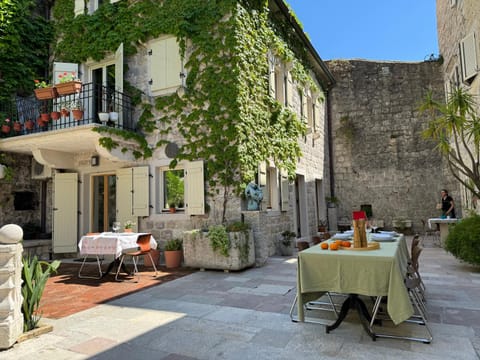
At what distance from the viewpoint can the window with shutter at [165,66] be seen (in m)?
7.44

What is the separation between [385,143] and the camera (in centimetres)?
1232

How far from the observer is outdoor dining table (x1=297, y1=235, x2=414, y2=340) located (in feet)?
8.89

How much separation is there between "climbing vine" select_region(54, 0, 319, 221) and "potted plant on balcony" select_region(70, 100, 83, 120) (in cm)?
74

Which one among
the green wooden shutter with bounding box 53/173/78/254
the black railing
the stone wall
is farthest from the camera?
the stone wall

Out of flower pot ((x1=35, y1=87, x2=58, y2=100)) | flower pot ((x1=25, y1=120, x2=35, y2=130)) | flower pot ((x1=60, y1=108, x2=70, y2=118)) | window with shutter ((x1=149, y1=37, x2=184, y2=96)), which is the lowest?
flower pot ((x1=25, y1=120, x2=35, y2=130))

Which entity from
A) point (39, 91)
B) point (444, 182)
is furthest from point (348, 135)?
point (39, 91)

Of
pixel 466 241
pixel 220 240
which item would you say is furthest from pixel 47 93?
pixel 466 241

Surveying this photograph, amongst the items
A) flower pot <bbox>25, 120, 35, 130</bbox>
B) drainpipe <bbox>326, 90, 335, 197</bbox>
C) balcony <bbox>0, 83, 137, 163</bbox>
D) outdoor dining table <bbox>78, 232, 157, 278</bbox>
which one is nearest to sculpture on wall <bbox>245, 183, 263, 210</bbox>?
outdoor dining table <bbox>78, 232, 157, 278</bbox>

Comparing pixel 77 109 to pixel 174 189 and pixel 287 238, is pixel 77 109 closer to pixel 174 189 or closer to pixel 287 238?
pixel 174 189

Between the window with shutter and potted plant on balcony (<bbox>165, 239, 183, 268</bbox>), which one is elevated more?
the window with shutter

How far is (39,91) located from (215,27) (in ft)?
13.3

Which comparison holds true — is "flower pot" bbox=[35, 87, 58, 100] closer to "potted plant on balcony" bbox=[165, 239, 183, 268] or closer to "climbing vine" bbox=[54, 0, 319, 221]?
"climbing vine" bbox=[54, 0, 319, 221]

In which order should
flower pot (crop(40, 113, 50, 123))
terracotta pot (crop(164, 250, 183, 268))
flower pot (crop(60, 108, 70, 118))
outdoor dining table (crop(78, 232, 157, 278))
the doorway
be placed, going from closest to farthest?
outdoor dining table (crop(78, 232, 157, 278))
terracotta pot (crop(164, 250, 183, 268))
flower pot (crop(60, 108, 70, 118))
flower pot (crop(40, 113, 50, 123))
the doorway

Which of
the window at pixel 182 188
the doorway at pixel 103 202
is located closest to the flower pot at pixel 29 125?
the doorway at pixel 103 202
